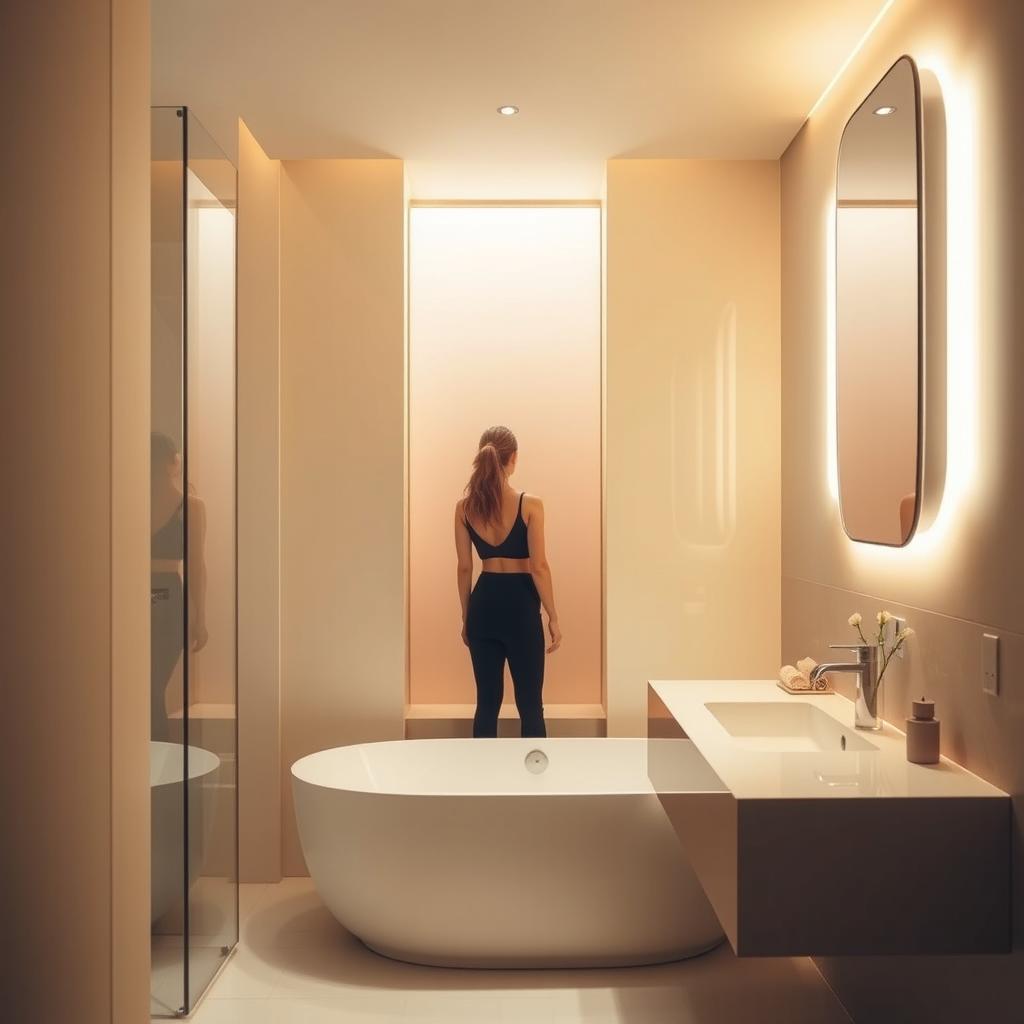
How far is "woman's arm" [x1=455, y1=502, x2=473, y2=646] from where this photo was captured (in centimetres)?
425

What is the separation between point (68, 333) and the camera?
5.47ft

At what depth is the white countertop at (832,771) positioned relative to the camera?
211cm

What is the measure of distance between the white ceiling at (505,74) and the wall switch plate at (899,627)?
5.50ft

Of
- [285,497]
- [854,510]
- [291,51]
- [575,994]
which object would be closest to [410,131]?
[291,51]

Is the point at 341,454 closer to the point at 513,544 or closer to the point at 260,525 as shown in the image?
the point at 260,525

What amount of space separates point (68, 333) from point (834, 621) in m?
2.55

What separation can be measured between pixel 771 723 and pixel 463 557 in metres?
1.61

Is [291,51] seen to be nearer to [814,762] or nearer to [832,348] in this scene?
[832,348]

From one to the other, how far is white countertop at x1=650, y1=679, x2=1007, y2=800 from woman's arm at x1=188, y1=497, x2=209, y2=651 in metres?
1.42

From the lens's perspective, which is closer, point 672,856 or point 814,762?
point 814,762

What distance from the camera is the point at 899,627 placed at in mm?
2729

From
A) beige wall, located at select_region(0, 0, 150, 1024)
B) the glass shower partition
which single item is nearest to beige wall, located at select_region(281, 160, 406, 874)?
the glass shower partition

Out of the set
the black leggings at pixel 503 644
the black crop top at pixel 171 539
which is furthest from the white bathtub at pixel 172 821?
the black leggings at pixel 503 644

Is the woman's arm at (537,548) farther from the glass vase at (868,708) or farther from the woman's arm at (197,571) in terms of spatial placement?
the glass vase at (868,708)
